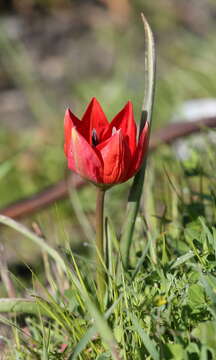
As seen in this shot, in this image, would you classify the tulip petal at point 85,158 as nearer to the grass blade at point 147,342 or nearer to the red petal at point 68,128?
the red petal at point 68,128

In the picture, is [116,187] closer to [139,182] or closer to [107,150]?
[139,182]

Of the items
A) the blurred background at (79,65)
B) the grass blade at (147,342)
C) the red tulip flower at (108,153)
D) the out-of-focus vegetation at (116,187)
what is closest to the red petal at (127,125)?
Answer: the red tulip flower at (108,153)

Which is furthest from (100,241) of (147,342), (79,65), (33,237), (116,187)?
(79,65)

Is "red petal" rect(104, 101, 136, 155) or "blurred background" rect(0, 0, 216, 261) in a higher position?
"blurred background" rect(0, 0, 216, 261)

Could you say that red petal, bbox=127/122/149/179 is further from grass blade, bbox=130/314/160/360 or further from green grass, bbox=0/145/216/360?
grass blade, bbox=130/314/160/360

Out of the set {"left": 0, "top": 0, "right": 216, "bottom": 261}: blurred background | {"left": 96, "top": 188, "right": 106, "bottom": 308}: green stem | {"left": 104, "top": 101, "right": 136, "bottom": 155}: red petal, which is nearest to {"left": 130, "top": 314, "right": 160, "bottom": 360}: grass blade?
{"left": 96, "top": 188, "right": 106, "bottom": 308}: green stem

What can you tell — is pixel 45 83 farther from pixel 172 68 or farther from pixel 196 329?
pixel 196 329

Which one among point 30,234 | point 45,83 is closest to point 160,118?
point 45,83
